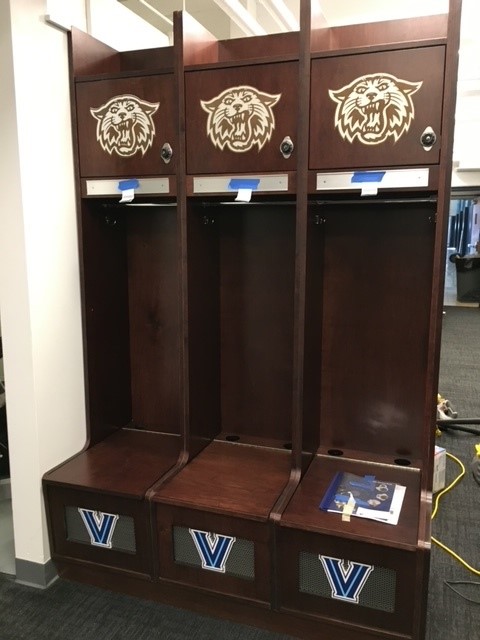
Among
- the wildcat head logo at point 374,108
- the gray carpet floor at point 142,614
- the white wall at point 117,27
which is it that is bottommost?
the gray carpet floor at point 142,614

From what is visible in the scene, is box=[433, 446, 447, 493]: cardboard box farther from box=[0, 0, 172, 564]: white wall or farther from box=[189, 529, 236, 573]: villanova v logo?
box=[0, 0, 172, 564]: white wall

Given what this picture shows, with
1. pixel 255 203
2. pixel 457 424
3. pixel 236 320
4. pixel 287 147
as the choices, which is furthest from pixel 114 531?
pixel 457 424

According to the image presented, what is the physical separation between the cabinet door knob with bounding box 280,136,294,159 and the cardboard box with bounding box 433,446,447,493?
73.3 inches

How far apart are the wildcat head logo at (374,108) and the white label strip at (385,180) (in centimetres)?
13

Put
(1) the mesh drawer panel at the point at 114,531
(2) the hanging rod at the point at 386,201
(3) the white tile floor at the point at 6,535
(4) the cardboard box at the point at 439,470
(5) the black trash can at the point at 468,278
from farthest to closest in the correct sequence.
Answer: (5) the black trash can at the point at 468,278
(4) the cardboard box at the point at 439,470
(3) the white tile floor at the point at 6,535
(1) the mesh drawer panel at the point at 114,531
(2) the hanging rod at the point at 386,201

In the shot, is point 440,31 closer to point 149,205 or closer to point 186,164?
point 186,164

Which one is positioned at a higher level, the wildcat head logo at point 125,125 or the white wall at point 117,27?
the white wall at point 117,27

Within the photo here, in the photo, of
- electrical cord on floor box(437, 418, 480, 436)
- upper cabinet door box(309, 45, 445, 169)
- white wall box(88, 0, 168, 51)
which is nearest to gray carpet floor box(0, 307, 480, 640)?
electrical cord on floor box(437, 418, 480, 436)

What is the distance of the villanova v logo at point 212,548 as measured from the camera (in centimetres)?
205

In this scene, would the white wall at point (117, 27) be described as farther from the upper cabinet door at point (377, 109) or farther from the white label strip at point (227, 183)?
the upper cabinet door at point (377, 109)

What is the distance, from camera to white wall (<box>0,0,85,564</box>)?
2.06 m

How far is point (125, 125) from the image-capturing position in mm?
2297

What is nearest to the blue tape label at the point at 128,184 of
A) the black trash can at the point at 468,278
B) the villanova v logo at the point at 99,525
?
the villanova v logo at the point at 99,525

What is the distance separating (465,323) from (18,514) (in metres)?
7.29
